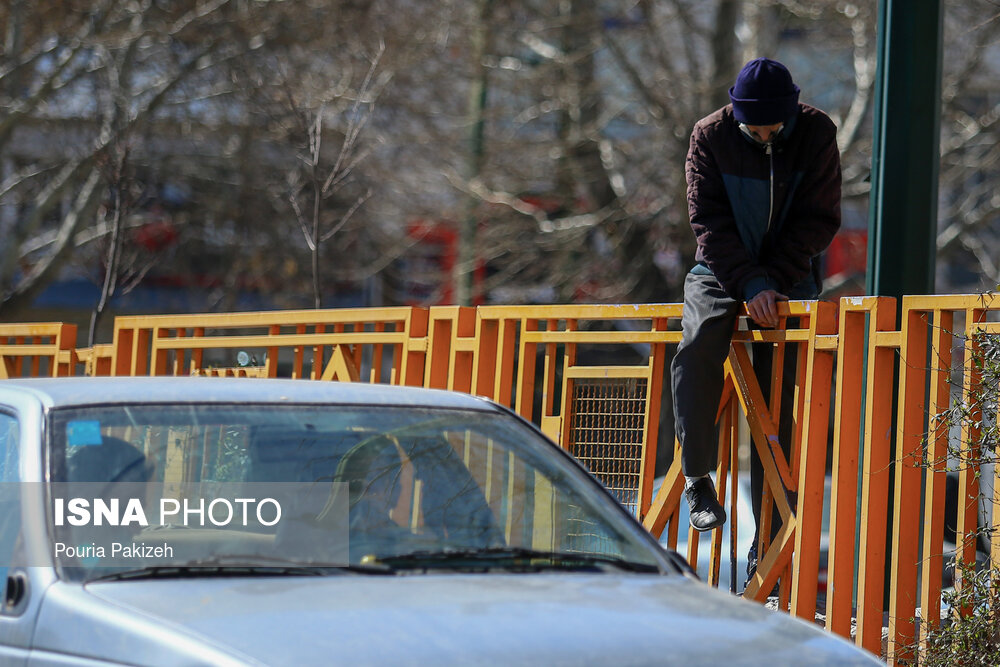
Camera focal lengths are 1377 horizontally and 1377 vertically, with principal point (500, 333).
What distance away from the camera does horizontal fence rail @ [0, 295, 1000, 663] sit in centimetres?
489

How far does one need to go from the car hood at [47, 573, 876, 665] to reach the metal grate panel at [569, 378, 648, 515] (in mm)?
2878

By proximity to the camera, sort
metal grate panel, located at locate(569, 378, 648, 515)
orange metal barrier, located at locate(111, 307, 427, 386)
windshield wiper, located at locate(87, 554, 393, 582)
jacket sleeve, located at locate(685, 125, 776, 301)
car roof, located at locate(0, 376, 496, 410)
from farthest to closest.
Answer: orange metal barrier, located at locate(111, 307, 427, 386) < metal grate panel, located at locate(569, 378, 648, 515) < jacket sleeve, located at locate(685, 125, 776, 301) < car roof, located at locate(0, 376, 496, 410) < windshield wiper, located at locate(87, 554, 393, 582)

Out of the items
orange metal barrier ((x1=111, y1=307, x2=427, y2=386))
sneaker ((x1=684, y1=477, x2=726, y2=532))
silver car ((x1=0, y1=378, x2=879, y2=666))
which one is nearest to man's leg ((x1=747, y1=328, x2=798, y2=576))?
sneaker ((x1=684, y1=477, x2=726, y2=532))

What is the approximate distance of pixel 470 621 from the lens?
263cm

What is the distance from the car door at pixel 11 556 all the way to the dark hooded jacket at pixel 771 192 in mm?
2963

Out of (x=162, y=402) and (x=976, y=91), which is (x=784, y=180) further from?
(x=976, y=91)

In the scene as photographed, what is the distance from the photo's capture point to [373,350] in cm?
714

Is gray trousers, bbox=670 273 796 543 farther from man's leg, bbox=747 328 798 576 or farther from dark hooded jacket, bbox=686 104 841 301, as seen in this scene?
dark hooded jacket, bbox=686 104 841 301

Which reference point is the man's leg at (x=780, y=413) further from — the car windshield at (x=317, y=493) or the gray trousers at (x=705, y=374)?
the car windshield at (x=317, y=493)

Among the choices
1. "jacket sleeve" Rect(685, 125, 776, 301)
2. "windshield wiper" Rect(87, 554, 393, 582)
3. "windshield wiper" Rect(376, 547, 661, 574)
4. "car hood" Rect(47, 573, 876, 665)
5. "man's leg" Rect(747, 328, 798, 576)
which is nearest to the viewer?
"car hood" Rect(47, 573, 876, 665)

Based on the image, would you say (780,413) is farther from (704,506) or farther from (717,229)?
(717,229)

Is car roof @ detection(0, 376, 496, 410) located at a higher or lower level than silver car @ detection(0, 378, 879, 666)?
higher

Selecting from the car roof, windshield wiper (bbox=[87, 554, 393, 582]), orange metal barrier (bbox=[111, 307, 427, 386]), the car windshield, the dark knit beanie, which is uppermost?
the dark knit beanie

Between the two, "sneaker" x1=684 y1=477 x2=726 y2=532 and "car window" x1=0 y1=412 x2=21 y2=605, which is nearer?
"car window" x1=0 y1=412 x2=21 y2=605
